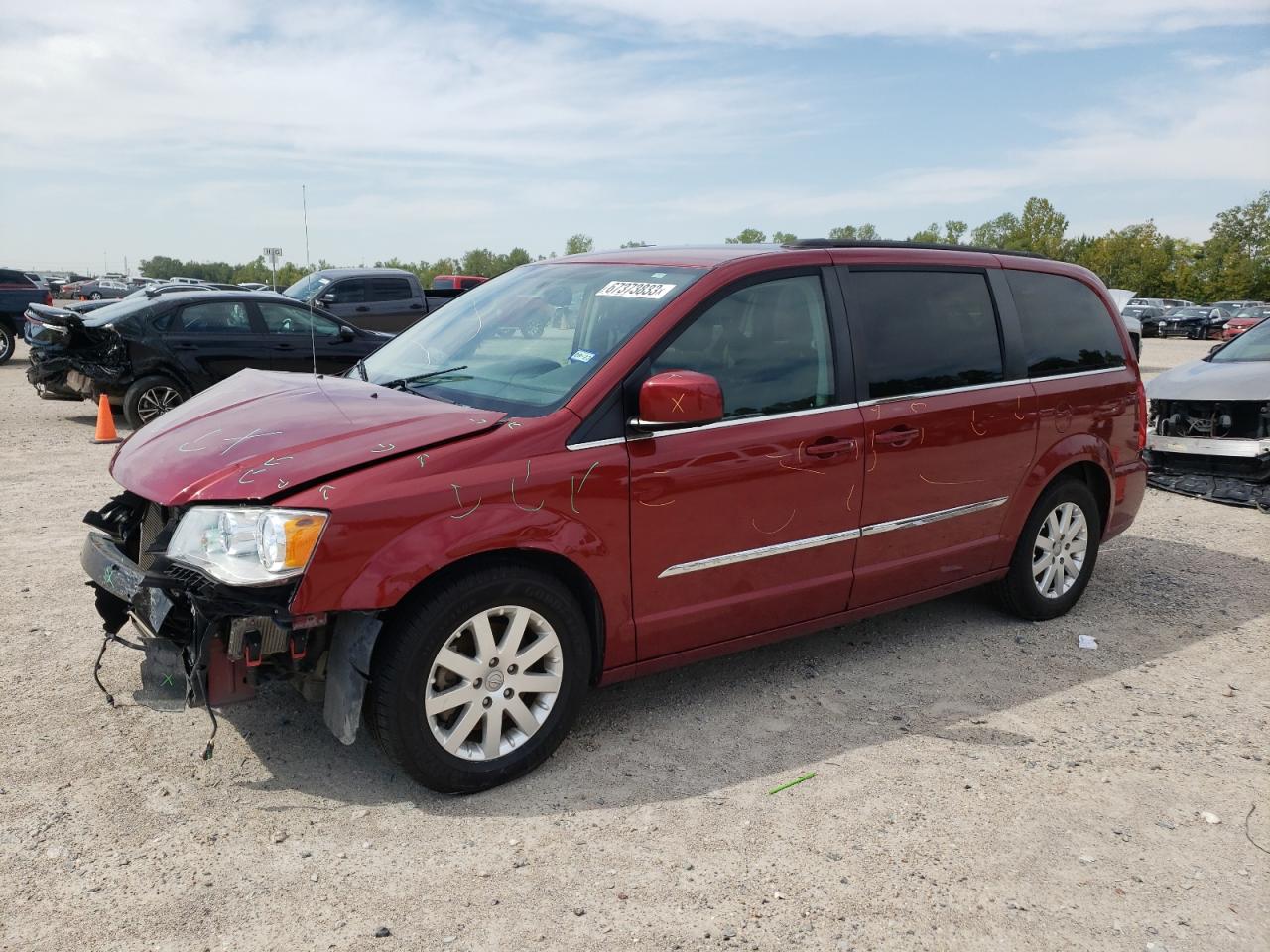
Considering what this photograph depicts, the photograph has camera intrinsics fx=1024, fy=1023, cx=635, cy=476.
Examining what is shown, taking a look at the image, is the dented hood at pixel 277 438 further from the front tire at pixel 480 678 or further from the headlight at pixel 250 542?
the front tire at pixel 480 678

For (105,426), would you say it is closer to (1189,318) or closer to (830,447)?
A: (830,447)

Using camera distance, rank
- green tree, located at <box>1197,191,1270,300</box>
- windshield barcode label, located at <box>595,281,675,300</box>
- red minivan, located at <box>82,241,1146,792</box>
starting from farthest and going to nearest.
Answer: green tree, located at <box>1197,191,1270,300</box>, windshield barcode label, located at <box>595,281,675,300</box>, red minivan, located at <box>82,241,1146,792</box>

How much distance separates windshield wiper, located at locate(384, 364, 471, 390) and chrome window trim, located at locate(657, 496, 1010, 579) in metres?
1.21

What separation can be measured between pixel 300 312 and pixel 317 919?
10262 millimetres

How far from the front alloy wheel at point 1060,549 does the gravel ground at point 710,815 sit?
1.45 feet

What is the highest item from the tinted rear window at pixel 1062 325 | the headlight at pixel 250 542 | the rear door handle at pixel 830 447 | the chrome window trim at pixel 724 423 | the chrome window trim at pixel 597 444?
the tinted rear window at pixel 1062 325

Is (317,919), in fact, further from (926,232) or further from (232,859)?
(926,232)

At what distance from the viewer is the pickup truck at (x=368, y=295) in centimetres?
1753

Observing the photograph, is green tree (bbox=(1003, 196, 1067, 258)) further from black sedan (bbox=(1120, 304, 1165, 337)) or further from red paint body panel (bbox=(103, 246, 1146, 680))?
red paint body panel (bbox=(103, 246, 1146, 680))

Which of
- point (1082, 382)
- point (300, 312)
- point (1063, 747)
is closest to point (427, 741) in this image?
point (1063, 747)

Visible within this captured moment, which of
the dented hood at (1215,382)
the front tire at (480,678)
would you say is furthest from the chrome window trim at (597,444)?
the dented hood at (1215,382)

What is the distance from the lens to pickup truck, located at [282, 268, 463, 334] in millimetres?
17531

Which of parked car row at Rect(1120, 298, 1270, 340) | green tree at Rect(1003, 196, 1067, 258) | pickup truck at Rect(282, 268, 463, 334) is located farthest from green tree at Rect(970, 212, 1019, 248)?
pickup truck at Rect(282, 268, 463, 334)

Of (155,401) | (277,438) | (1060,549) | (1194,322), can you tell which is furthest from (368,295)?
(1194,322)
